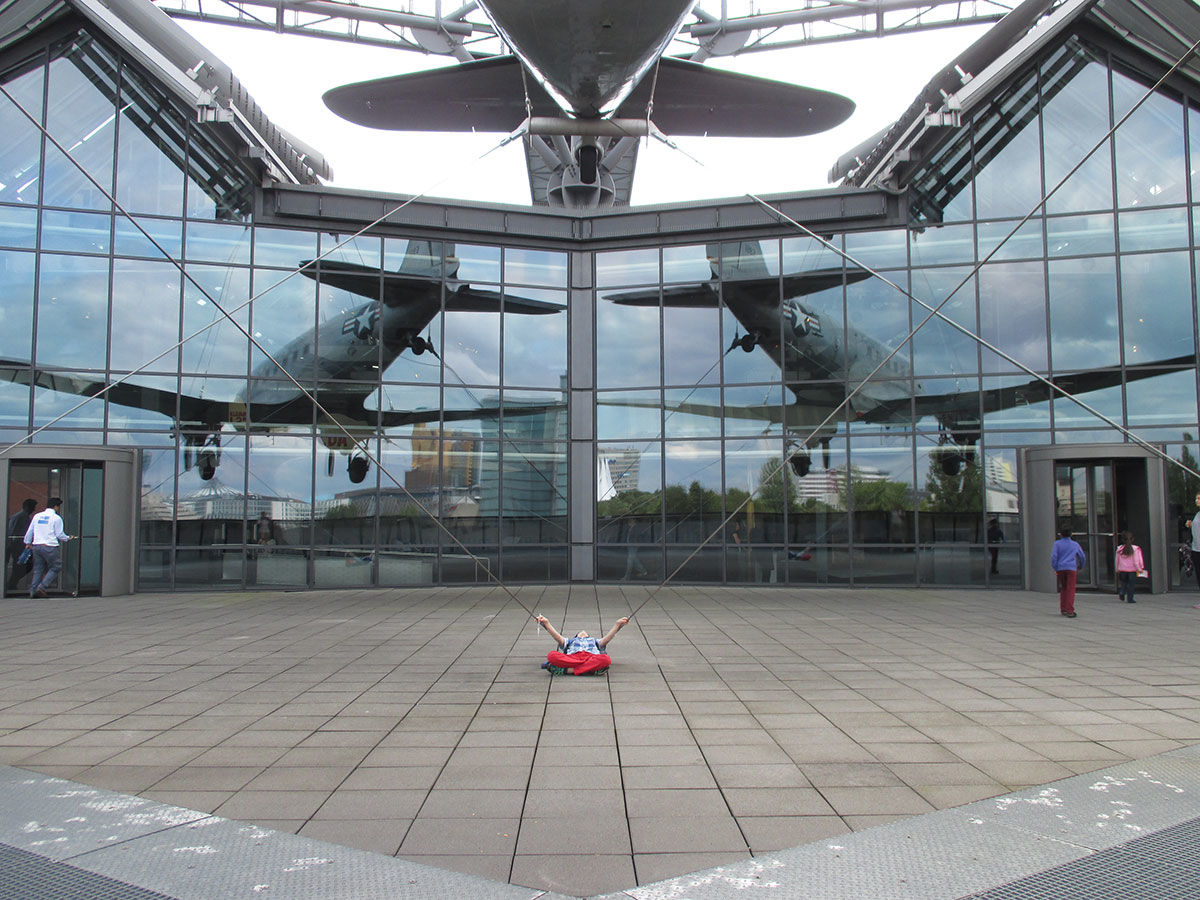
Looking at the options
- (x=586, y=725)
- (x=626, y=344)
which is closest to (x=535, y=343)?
(x=626, y=344)

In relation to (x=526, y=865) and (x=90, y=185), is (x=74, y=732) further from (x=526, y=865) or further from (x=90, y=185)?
(x=90, y=185)

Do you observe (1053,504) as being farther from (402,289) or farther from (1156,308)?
(402,289)

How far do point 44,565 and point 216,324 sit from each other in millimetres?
5883

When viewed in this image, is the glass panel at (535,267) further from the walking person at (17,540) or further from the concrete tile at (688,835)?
the concrete tile at (688,835)

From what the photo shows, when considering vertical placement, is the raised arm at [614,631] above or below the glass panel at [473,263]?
below

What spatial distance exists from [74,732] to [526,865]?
14.7ft

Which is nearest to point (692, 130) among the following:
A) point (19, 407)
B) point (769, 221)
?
point (769, 221)

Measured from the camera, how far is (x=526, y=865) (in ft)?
13.4

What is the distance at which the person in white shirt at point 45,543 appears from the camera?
1595 cm

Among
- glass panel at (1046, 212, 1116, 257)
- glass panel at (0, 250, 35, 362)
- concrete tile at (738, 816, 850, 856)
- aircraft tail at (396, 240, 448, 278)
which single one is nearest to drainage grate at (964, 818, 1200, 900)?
concrete tile at (738, 816, 850, 856)

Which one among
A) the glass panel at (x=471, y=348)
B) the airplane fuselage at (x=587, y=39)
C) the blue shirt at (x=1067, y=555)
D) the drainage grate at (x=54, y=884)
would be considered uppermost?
the airplane fuselage at (x=587, y=39)

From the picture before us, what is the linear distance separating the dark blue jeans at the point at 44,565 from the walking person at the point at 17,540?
24.8 inches

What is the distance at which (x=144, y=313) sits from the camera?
59.4ft

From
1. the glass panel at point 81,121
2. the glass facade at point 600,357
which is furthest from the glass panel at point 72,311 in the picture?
the glass panel at point 81,121
